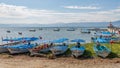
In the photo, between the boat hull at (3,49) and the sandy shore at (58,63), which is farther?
the boat hull at (3,49)

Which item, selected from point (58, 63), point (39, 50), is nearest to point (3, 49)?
point (39, 50)

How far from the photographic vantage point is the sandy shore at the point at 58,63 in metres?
31.5

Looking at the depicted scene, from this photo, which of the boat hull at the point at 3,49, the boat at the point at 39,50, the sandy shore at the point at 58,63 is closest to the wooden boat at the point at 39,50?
the boat at the point at 39,50

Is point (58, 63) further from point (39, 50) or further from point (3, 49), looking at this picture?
point (3, 49)

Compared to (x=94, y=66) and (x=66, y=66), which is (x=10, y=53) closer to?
(x=66, y=66)

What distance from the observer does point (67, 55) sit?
124 ft

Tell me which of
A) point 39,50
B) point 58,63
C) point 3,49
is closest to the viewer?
point 58,63

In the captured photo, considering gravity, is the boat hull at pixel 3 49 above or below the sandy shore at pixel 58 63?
above

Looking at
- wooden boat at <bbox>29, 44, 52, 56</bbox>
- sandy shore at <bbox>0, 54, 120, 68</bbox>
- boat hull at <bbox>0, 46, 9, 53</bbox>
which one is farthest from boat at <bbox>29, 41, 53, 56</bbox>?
boat hull at <bbox>0, 46, 9, 53</bbox>

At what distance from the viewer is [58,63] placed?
33.2 meters

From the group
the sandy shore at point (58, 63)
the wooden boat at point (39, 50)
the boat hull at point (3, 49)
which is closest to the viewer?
the sandy shore at point (58, 63)

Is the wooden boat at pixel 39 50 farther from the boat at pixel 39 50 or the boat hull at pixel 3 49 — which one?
the boat hull at pixel 3 49

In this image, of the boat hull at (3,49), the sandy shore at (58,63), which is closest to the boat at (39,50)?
the sandy shore at (58,63)

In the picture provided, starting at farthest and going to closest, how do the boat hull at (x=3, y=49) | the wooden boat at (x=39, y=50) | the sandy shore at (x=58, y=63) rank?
1. the boat hull at (x=3, y=49)
2. the wooden boat at (x=39, y=50)
3. the sandy shore at (x=58, y=63)
